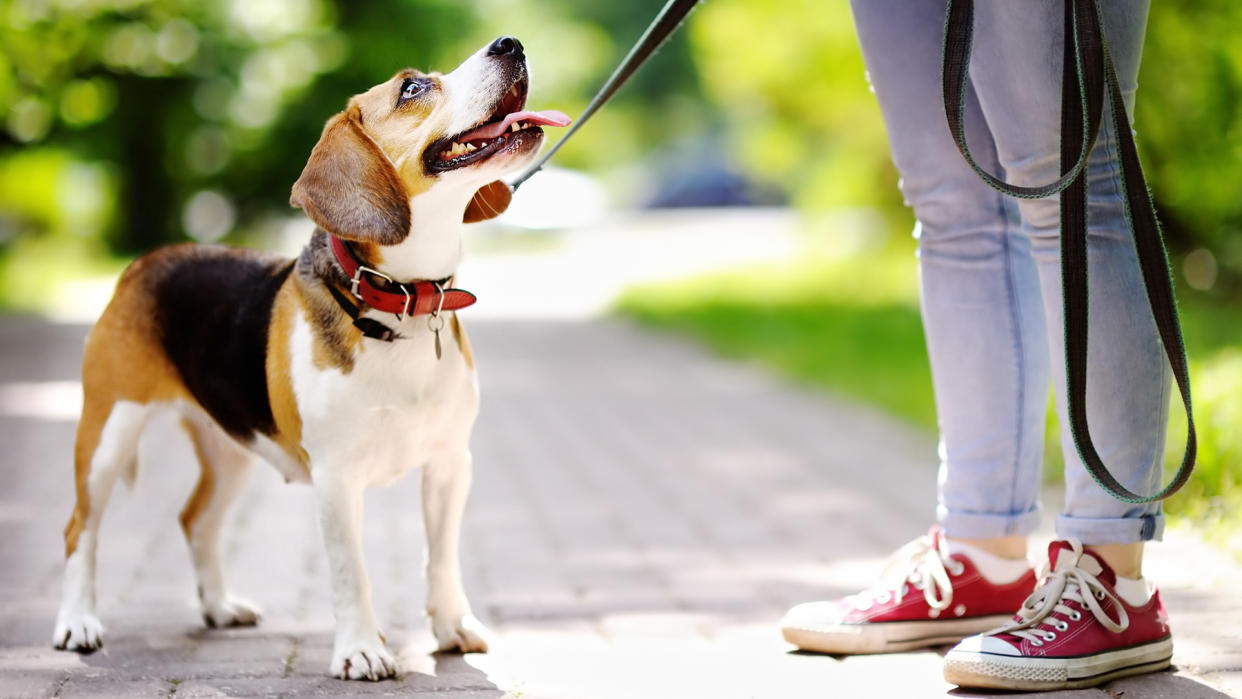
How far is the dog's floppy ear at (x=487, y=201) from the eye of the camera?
3439 mm

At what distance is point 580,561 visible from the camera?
15.2 ft

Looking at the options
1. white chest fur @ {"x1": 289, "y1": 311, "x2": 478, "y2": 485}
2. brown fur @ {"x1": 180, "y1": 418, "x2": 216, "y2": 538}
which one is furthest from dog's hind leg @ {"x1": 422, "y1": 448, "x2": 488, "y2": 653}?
brown fur @ {"x1": 180, "y1": 418, "x2": 216, "y2": 538}

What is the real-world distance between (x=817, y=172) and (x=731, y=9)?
4563 millimetres

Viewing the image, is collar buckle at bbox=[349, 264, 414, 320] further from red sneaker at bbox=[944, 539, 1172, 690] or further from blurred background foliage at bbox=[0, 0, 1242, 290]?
blurred background foliage at bbox=[0, 0, 1242, 290]

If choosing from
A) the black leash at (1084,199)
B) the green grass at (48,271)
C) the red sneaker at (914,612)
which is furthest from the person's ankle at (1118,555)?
the green grass at (48,271)

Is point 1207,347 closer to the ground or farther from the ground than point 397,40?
closer to the ground

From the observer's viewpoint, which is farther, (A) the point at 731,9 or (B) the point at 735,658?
(A) the point at 731,9

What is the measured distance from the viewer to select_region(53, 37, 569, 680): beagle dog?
124 inches

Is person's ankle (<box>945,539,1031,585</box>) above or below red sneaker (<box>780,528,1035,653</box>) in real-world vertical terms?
above

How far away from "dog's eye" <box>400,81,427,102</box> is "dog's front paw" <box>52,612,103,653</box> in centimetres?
155

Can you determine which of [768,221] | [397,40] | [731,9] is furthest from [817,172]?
[768,221]

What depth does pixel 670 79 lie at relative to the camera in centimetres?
4009

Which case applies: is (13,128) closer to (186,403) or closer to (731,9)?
(731,9)

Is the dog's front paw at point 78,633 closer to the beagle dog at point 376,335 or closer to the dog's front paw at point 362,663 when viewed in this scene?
the beagle dog at point 376,335
